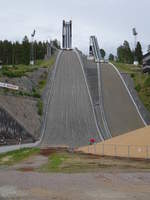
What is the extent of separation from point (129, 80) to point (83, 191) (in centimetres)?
6767

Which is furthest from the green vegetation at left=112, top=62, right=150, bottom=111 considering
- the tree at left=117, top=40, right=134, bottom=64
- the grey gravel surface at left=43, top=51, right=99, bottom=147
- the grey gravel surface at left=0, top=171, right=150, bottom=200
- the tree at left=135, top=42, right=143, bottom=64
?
the tree at left=117, top=40, right=134, bottom=64

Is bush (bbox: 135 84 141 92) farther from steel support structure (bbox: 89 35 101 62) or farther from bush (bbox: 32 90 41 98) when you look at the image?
steel support structure (bbox: 89 35 101 62)

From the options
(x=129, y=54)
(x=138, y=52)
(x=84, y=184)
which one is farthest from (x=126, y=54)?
(x=84, y=184)

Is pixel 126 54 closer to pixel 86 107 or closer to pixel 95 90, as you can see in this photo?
pixel 95 90

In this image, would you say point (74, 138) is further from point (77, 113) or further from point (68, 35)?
point (68, 35)

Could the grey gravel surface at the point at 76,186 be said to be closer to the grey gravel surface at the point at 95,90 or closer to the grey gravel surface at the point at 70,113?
the grey gravel surface at the point at 70,113

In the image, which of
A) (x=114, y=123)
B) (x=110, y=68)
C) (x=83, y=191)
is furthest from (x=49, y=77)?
(x=83, y=191)

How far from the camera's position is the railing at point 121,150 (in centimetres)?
3550

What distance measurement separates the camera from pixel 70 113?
6291cm

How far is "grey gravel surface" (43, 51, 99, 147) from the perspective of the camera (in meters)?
54.3

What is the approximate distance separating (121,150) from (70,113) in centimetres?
2629

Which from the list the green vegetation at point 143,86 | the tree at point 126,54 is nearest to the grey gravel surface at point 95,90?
the green vegetation at point 143,86

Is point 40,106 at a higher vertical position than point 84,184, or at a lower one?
higher

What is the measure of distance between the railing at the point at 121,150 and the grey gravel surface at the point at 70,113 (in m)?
12.0
